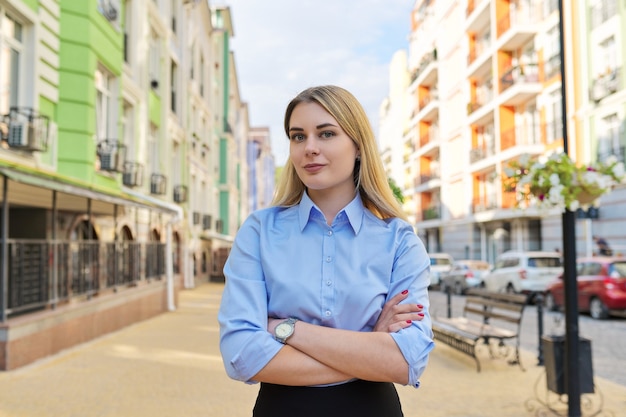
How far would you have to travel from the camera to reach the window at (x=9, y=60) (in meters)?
10.3

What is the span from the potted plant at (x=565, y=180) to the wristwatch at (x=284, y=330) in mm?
4782

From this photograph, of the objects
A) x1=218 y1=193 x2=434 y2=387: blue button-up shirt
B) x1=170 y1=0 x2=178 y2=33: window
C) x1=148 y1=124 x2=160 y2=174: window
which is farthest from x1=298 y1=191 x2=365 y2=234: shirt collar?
x1=170 y1=0 x2=178 y2=33: window

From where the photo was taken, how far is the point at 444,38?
42.4 metres

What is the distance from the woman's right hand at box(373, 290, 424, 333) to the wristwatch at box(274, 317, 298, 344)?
269 mm

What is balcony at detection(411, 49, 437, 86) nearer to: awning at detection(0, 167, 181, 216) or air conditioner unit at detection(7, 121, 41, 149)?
awning at detection(0, 167, 181, 216)

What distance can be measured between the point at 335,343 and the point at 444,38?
142 ft

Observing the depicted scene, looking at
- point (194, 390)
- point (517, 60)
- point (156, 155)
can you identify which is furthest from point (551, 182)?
point (517, 60)

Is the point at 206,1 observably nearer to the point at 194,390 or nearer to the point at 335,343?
the point at 194,390

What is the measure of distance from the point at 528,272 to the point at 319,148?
750 inches

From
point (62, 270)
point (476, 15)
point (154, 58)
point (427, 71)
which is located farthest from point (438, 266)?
point (427, 71)

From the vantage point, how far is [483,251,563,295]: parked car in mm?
19516

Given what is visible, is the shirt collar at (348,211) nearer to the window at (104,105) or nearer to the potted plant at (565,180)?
the potted plant at (565,180)

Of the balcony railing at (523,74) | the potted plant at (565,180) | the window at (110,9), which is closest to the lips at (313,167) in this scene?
the potted plant at (565,180)

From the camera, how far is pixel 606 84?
2291 centimetres
